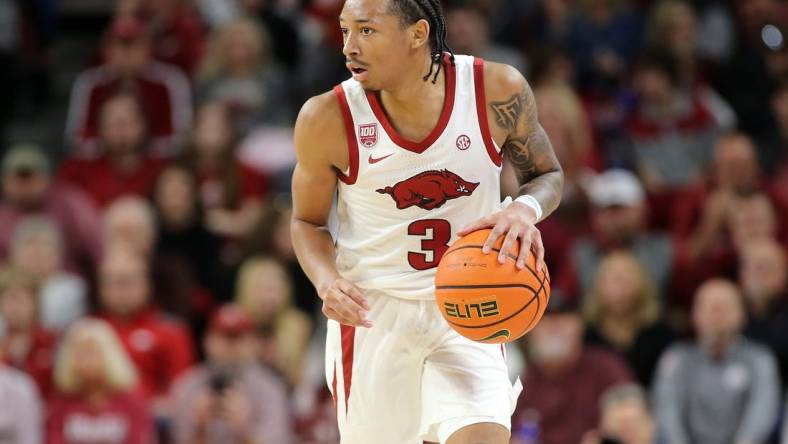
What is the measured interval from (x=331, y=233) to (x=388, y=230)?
1.03 feet

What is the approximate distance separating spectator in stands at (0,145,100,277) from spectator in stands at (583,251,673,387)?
3801mm

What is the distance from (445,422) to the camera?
5.31m

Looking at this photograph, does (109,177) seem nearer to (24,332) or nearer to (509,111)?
(24,332)

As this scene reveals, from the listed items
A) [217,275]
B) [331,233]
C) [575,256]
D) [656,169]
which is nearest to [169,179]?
[217,275]

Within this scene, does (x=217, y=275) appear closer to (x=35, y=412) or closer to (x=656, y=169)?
(x=35, y=412)

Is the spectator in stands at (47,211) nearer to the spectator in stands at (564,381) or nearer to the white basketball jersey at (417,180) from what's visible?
the spectator in stands at (564,381)

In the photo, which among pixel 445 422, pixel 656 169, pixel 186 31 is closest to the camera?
pixel 445 422

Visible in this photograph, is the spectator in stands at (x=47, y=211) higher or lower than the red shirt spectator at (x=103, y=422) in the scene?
higher

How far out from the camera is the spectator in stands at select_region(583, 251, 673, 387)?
9.77 metres

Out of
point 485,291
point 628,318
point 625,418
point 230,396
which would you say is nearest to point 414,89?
point 485,291

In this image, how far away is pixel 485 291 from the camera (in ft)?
16.3

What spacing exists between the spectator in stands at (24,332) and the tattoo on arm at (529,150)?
15.6 ft

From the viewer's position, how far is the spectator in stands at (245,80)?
11.7 meters

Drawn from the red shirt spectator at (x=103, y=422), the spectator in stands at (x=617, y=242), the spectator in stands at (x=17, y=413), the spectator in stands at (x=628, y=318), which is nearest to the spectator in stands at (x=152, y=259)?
the red shirt spectator at (x=103, y=422)
